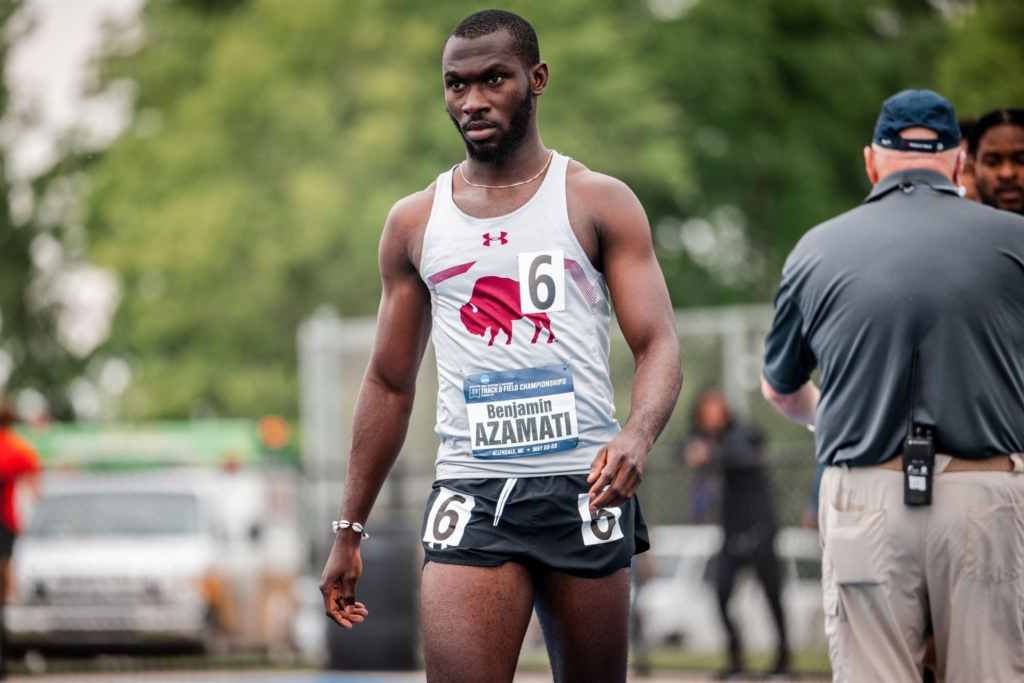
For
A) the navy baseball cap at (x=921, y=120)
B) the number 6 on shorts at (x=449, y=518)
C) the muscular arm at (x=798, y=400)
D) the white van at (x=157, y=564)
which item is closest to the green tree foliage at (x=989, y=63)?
the white van at (x=157, y=564)

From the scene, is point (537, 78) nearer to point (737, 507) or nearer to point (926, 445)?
point (926, 445)

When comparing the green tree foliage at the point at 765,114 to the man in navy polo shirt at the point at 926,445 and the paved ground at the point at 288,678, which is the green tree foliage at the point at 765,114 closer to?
the paved ground at the point at 288,678

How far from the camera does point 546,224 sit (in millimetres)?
4555

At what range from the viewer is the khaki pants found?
4609mm

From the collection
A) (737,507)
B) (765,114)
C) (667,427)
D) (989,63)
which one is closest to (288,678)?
(737,507)

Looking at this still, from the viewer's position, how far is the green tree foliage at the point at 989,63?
18.5 meters

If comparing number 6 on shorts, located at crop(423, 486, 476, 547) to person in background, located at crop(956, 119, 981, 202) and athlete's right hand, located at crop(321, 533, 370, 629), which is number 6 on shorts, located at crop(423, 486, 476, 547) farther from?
person in background, located at crop(956, 119, 981, 202)

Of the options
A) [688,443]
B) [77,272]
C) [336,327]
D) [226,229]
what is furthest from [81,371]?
[688,443]

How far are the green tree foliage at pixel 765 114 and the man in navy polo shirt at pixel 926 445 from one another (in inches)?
964

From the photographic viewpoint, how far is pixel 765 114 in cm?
3014

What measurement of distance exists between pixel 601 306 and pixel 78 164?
106 feet

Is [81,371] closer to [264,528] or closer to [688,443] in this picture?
[264,528]

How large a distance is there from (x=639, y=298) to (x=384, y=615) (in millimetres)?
9692

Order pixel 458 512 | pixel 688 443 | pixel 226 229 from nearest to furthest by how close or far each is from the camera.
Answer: pixel 458 512 < pixel 688 443 < pixel 226 229
